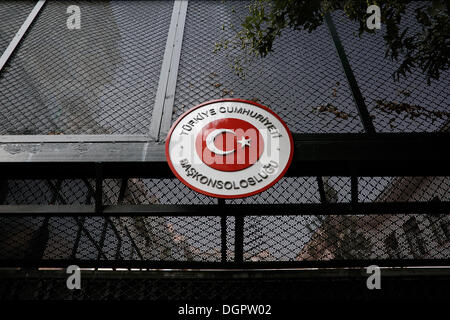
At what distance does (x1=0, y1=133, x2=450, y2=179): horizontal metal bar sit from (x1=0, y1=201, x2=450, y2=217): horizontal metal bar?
0.89 feet

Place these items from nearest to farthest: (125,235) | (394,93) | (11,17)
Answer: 1. (394,93)
2. (11,17)
3. (125,235)

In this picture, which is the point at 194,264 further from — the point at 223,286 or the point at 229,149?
the point at 229,149

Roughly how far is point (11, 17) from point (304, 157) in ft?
14.5

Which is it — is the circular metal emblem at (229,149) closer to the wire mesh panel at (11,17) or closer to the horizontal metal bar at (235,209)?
the horizontal metal bar at (235,209)

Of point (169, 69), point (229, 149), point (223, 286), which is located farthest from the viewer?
point (169, 69)

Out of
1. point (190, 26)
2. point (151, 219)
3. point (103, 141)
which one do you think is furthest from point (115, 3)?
point (151, 219)

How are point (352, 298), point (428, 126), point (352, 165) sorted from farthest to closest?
point (352, 298), point (428, 126), point (352, 165)

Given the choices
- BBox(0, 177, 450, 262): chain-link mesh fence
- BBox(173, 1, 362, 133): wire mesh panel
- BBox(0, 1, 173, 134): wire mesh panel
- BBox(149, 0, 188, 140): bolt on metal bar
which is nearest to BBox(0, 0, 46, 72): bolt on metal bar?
BBox(0, 1, 173, 134): wire mesh panel

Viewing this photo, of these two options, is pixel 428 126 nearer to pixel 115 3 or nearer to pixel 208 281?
pixel 208 281

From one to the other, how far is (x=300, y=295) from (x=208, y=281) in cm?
96

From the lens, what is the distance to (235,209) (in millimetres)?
2535

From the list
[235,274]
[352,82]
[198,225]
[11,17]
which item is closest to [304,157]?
[352,82]

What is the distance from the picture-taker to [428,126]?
2768mm
